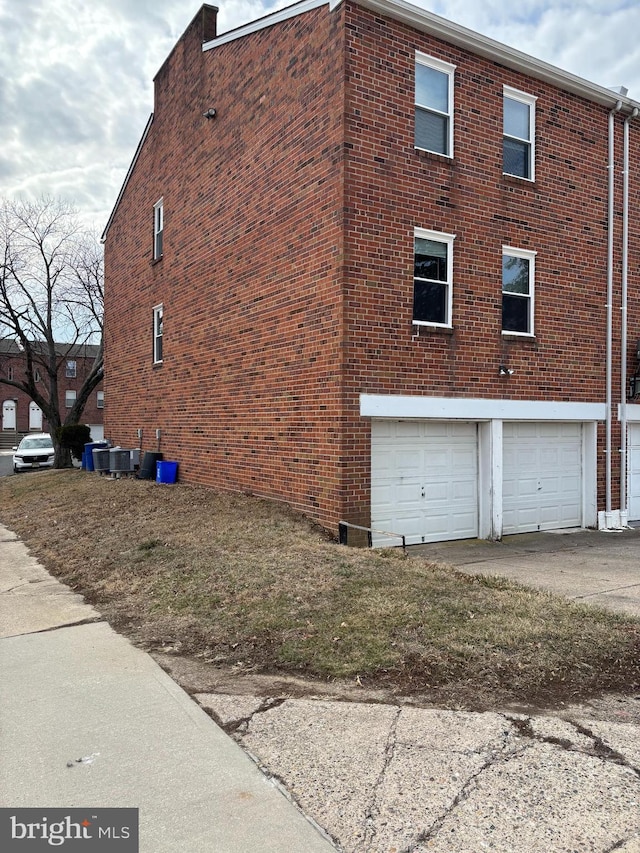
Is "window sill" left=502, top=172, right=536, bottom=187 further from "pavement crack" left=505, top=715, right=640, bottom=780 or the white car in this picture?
the white car

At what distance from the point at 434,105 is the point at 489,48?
1.42m

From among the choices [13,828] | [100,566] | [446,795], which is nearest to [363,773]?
[446,795]

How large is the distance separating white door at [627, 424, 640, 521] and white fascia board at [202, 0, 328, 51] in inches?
384

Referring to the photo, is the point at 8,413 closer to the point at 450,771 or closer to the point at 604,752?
the point at 450,771

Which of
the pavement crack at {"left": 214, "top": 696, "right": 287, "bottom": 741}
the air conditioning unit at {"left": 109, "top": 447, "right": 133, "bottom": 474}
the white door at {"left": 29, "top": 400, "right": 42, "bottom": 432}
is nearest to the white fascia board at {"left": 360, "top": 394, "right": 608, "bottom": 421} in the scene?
the pavement crack at {"left": 214, "top": 696, "right": 287, "bottom": 741}

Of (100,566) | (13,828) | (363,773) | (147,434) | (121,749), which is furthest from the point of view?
(147,434)

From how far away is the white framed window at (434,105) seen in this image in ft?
32.6

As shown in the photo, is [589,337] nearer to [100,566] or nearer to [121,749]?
[100,566]

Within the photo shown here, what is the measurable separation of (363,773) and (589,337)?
10480 mm

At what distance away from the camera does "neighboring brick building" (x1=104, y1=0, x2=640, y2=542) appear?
9.20 meters

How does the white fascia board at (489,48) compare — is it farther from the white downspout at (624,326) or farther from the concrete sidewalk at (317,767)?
the concrete sidewalk at (317,767)

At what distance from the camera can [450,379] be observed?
10031 mm

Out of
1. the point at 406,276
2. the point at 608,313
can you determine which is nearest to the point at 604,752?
the point at 406,276

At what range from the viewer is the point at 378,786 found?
10.2 feet
